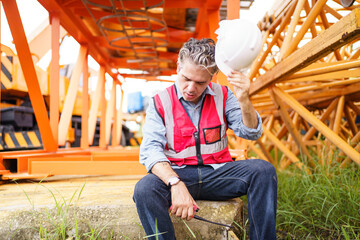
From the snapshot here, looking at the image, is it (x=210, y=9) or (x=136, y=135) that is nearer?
(x=210, y=9)

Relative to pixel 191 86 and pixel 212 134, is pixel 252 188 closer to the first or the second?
pixel 212 134

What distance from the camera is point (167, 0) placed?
128 inches

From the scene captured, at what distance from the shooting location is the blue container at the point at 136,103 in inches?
491

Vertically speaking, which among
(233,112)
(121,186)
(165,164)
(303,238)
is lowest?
(303,238)

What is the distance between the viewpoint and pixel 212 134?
65.6 inches

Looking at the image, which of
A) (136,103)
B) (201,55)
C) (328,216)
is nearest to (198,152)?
(201,55)

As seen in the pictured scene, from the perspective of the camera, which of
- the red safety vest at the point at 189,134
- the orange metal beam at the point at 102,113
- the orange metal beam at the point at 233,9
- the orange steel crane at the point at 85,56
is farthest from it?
the orange metal beam at the point at 102,113

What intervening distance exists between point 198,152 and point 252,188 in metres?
0.36

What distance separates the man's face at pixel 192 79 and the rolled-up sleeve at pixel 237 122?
0.23 meters

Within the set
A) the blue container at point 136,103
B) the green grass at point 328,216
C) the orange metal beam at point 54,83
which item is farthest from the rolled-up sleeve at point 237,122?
the blue container at point 136,103

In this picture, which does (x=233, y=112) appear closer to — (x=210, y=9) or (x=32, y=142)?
(x=210, y=9)

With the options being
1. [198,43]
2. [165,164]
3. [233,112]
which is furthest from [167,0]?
[165,164]

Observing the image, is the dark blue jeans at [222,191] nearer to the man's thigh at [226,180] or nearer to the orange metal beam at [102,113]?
the man's thigh at [226,180]

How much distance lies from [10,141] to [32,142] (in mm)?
302
